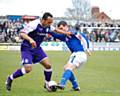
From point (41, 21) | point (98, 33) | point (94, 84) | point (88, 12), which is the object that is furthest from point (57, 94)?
point (88, 12)

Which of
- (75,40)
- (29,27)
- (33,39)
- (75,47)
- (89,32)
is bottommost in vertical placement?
(89,32)

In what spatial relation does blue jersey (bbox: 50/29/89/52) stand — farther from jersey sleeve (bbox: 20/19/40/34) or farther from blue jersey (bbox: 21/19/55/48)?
jersey sleeve (bbox: 20/19/40/34)

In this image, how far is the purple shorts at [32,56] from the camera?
43.0 feet

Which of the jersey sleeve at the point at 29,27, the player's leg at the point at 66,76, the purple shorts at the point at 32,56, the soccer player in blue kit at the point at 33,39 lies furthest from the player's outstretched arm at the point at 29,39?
the player's leg at the point at 66,76

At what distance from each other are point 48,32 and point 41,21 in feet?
1.54

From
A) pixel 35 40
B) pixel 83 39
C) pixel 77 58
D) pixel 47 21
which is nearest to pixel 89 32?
pixel 83 39

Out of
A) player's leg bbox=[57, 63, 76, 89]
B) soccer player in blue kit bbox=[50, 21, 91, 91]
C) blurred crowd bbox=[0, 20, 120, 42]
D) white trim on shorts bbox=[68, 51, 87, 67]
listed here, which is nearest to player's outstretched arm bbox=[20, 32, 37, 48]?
soccer player in blue kit bbox=[50, 21, 91, 91]

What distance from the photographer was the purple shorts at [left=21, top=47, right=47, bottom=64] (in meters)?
13.1

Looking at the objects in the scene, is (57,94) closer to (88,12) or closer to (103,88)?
(103,88)

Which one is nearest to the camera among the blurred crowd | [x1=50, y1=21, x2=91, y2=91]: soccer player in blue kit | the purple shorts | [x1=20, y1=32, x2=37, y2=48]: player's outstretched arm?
[x1=20, y1=32, x2=37, y2=48]: player's outstretched arm

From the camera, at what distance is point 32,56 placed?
43.9 ft

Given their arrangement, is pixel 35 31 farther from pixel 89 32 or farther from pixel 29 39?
pixel 89 32

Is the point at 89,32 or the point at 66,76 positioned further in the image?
the point at 89,32

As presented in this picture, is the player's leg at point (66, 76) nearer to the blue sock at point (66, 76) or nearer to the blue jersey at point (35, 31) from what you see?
the blue sock at point (66, 76)
